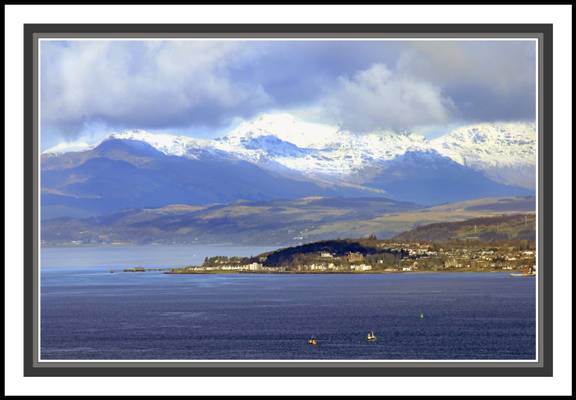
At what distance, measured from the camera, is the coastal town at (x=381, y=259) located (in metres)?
114

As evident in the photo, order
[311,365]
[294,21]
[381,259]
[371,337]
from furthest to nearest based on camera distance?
[381,259] → [371,337] → [294,21] → [311,365]

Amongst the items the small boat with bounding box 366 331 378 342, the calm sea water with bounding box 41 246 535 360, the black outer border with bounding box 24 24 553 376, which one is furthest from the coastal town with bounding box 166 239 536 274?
the black outer border with bounding box 24 24 553 376

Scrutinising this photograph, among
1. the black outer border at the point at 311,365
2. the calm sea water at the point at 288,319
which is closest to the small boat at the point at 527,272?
the calm sea water at the point at 288,319

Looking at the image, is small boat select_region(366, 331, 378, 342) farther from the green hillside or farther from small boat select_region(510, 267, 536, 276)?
the green hillside

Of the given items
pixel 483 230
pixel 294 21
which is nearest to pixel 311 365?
pixel 294 21

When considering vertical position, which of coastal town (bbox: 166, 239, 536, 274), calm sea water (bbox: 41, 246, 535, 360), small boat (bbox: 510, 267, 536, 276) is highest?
coastal town (bbox: 166, 239, 536, 274)

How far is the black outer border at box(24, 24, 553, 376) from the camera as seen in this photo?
1938 centimetres

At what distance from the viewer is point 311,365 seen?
1934cm

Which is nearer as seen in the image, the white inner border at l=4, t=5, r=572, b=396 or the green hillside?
the white inner border at l=4, t=5, r=572, b=396

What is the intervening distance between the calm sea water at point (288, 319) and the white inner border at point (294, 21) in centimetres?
1617

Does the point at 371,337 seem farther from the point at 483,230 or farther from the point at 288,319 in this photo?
the point at 483,230

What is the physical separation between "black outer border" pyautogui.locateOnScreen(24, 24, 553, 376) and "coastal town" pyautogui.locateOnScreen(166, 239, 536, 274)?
8974cm

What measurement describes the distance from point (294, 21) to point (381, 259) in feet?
326

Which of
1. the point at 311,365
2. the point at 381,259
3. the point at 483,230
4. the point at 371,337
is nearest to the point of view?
the point at 311,365
